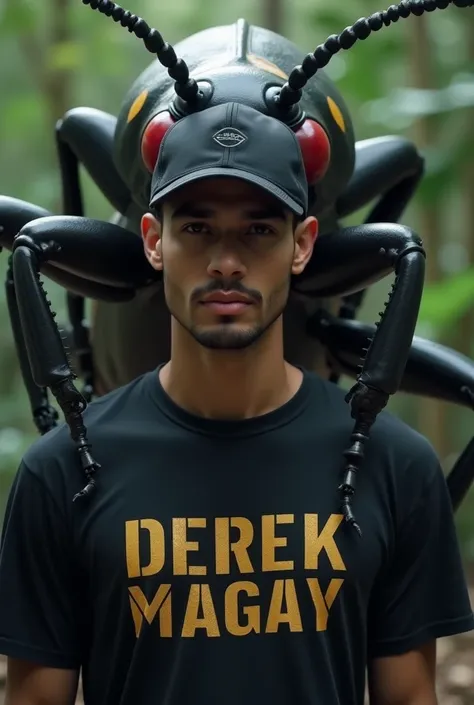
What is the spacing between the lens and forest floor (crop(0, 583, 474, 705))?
319 cm

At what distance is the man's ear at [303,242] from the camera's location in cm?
172

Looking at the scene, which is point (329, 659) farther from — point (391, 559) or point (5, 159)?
point (5, 159)

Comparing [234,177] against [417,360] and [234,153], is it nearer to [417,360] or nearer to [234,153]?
[234,153]

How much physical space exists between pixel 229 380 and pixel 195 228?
27cm

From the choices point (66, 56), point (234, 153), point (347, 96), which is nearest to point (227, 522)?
point (234, 153)

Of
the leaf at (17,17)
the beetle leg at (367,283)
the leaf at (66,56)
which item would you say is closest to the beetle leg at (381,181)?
the beetle leg at (367,283)

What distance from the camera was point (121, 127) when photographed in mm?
2143

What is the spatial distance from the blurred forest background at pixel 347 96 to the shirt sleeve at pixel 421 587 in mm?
1577

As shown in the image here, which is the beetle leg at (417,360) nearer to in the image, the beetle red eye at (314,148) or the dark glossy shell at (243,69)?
the dark glossy shell at (243,69)

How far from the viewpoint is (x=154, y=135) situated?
6.16 ft

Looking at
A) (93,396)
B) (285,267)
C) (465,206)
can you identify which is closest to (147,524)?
(285,267)

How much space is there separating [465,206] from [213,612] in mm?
3595

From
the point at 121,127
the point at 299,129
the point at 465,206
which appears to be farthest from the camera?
the point at 465,206

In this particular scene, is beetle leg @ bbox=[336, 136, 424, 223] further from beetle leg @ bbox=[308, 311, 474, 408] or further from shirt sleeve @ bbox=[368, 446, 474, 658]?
shirt sleeve @ bbox=[368, 446, 474, 658]
